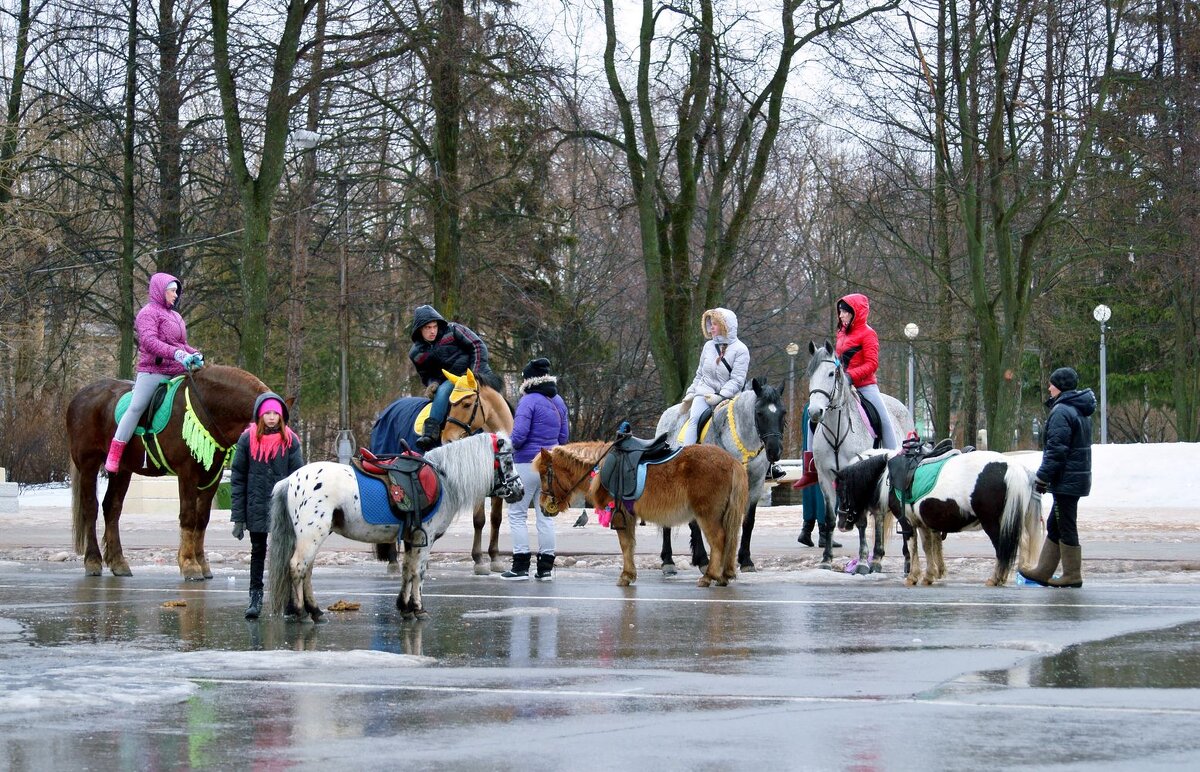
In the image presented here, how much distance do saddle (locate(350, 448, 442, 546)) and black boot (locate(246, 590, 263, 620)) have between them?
1.28 meters

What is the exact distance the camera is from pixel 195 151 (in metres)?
30.6

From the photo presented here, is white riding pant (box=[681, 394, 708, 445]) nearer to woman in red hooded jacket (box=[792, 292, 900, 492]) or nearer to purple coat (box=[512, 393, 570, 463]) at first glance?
woman in red hooded jacket (box=[792, 292, 900, 492])

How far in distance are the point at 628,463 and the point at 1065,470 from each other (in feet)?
12.5

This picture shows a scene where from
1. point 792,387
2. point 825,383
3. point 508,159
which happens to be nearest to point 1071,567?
point 825,383

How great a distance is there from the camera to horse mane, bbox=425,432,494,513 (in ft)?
39.9

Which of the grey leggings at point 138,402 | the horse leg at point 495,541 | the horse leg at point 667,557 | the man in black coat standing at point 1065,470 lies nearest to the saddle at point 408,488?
the horse leg at point 667,557

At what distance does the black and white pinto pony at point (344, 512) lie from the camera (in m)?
11.5

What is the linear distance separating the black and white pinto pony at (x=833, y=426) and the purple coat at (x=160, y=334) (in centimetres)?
621

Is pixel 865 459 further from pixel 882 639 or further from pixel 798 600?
pixel 882 639

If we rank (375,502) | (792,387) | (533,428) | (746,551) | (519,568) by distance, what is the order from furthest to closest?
(792,387) → (746,551) → (533,428) → (519,568) → (375,502)

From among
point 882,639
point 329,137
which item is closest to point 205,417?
point 882,639

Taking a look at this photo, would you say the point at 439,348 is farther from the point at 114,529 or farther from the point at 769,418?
the point at 114,529

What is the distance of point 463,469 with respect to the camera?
12211 mm

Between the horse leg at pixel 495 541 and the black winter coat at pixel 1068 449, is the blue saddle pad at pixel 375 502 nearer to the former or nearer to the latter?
the horse leg at pixel 495 541
